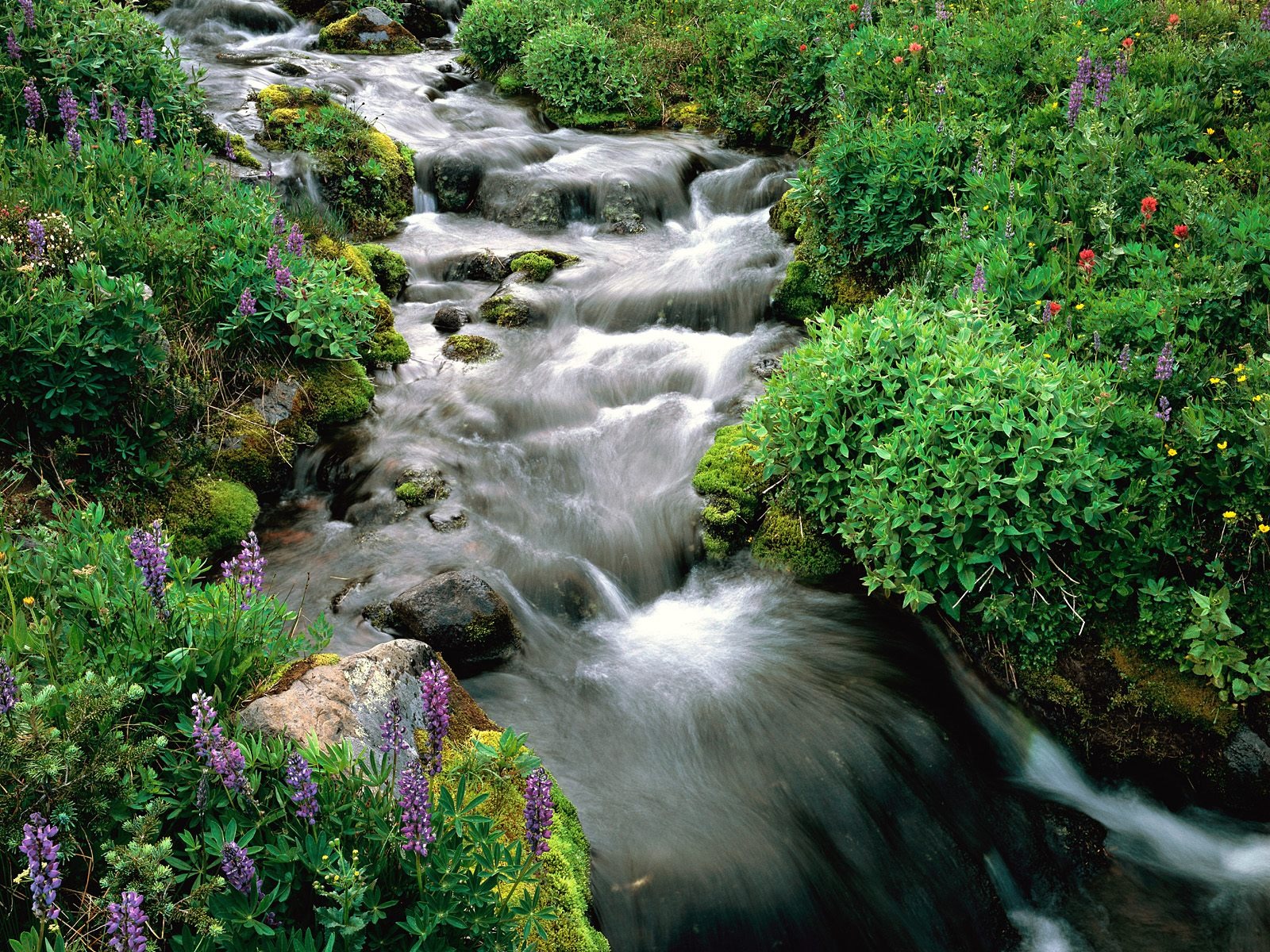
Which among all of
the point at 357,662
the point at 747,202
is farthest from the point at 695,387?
the point at 357,662

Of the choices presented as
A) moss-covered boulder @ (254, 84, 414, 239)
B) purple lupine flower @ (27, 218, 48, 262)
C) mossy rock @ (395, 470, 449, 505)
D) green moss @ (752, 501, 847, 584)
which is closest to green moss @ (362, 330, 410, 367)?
mossy rock @ (395, 470, 449, 505)

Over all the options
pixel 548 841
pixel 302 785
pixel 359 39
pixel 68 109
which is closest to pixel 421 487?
pixel 548 841

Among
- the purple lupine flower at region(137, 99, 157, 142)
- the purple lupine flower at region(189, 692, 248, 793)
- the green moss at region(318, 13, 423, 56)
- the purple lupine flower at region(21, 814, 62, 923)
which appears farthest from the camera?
the green moss at region(318, 13, 423, 56)

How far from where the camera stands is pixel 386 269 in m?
9.30

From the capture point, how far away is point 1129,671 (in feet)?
16.2

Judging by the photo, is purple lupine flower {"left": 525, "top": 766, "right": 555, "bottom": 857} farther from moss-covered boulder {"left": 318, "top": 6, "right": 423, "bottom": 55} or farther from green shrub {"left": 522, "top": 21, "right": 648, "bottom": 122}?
moss-covered boulder {"left": 318, "top": 6, "right": 423, "bottom": 55}

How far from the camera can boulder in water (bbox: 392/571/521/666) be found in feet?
17.0

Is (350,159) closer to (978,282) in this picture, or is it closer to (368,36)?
(368,36)

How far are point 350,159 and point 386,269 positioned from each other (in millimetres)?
2191

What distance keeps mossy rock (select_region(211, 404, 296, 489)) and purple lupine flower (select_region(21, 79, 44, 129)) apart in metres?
2.86

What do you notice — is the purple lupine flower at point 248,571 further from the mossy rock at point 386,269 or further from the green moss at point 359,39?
the green moss at point 359,39

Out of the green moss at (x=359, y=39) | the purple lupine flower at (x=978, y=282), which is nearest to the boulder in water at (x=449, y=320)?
the purple lupine flower at (x=978, y=282)

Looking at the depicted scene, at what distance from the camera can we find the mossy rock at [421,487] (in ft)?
21.3

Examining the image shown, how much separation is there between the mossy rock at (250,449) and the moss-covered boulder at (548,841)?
3.39 metres
